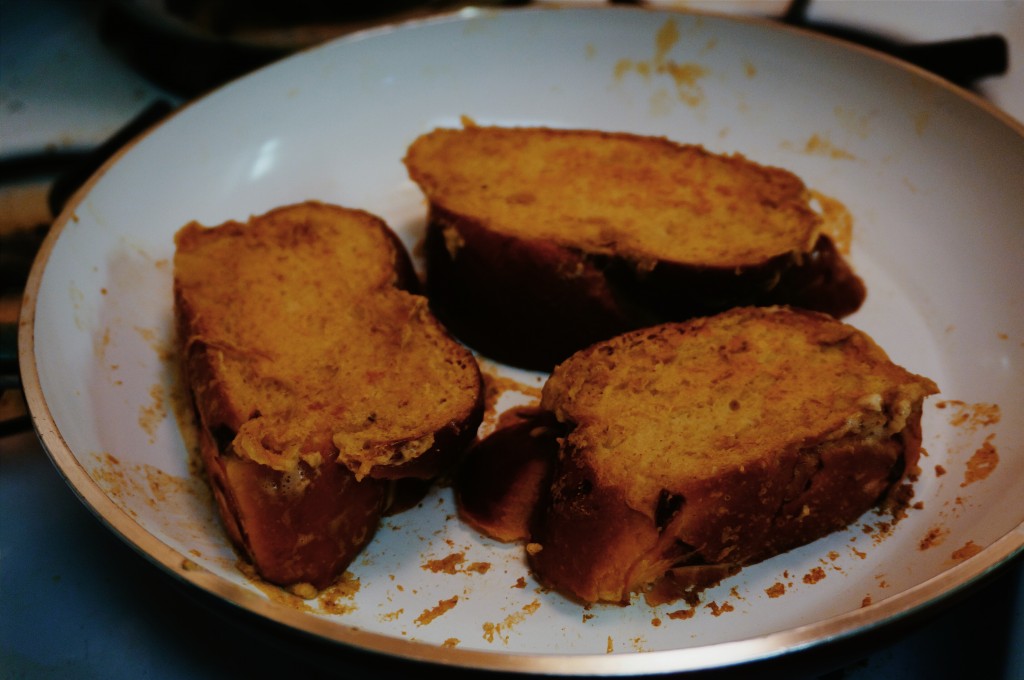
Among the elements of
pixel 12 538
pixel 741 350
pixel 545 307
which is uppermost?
pixel 741 350

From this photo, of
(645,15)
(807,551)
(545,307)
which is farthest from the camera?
(645,15)

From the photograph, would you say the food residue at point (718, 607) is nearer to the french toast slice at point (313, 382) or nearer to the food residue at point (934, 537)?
the food residue at point (934, 537)

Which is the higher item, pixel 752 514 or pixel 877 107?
pixel 877 107

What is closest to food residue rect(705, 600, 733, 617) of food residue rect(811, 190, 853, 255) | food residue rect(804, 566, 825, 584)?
food residue rect(804, 566, 825, 584)

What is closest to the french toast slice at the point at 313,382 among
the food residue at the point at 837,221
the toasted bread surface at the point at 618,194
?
the toasted bread surface at the point at 618,194

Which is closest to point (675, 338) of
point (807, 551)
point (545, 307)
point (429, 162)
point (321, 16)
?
point (545, 307)

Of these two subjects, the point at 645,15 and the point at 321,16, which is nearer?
the point at 645,15

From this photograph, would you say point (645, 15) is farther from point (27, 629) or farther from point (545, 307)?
point (27, 629)
